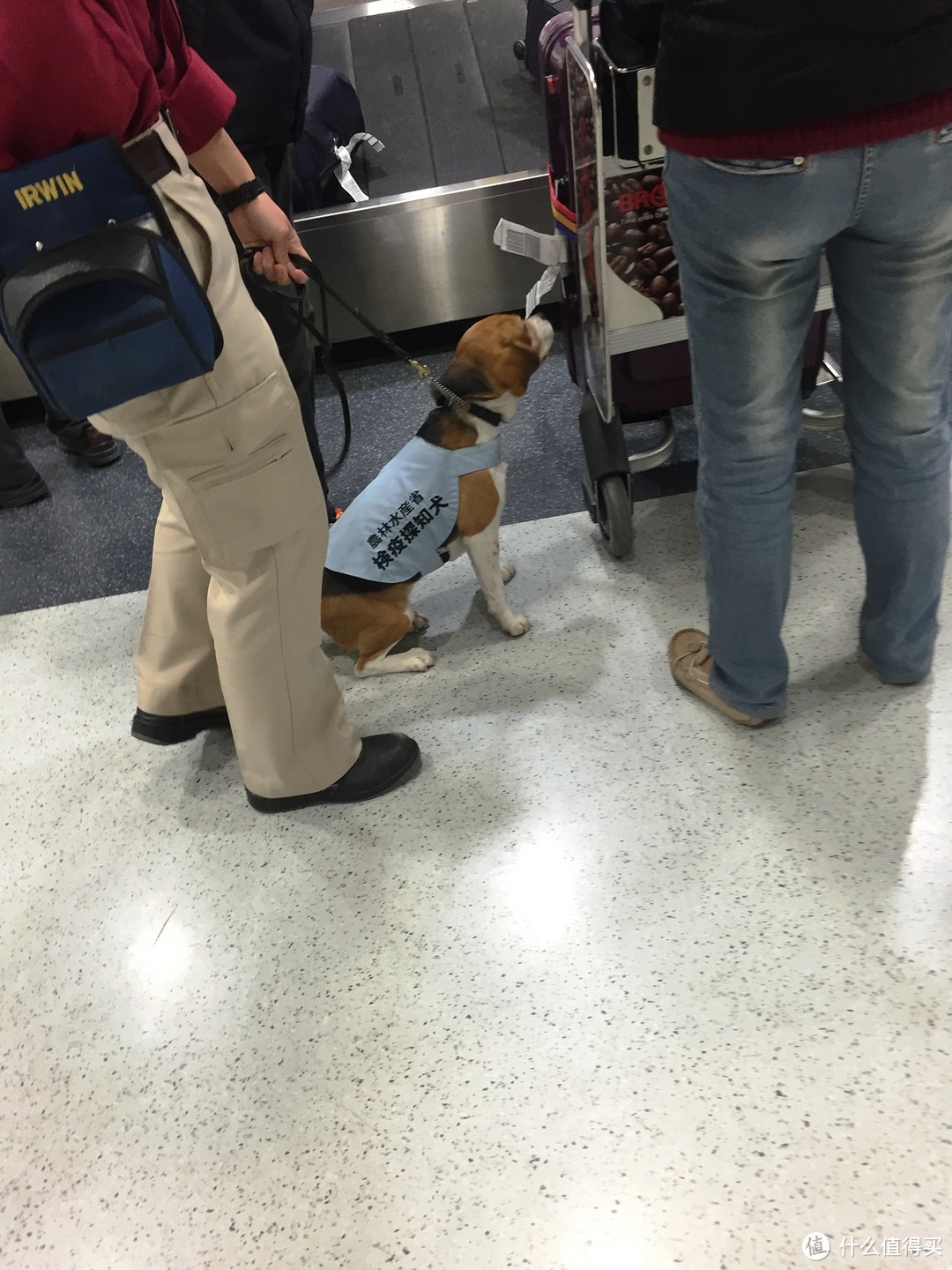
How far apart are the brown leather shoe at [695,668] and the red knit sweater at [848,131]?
88cm

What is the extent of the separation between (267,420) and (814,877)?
104cm

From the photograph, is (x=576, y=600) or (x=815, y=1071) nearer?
(x=815, y=1071)

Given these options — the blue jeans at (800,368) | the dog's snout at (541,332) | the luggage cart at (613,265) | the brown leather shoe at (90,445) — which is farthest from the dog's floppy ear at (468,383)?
the brown leather shoe at (90,445)

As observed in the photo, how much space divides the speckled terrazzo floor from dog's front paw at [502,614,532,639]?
30 millimetres

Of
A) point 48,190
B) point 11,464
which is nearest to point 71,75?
point 48,190

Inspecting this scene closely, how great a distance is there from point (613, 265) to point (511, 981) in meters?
1.30

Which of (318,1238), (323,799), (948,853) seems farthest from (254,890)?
(948,853)

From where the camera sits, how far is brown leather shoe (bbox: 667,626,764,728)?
1569 millimetres

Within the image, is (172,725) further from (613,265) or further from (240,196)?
(613,265)

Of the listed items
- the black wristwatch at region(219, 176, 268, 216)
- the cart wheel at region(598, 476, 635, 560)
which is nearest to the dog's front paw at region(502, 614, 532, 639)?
the cart wheel at region(598, 476, 635, 560)

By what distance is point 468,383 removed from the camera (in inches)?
65.7

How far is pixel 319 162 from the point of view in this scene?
2883mm

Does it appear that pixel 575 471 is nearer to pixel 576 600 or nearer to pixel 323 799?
pixel 576 600

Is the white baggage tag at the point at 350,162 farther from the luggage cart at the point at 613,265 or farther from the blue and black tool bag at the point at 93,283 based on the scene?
the blue and black tool bag at the point at 93,283
